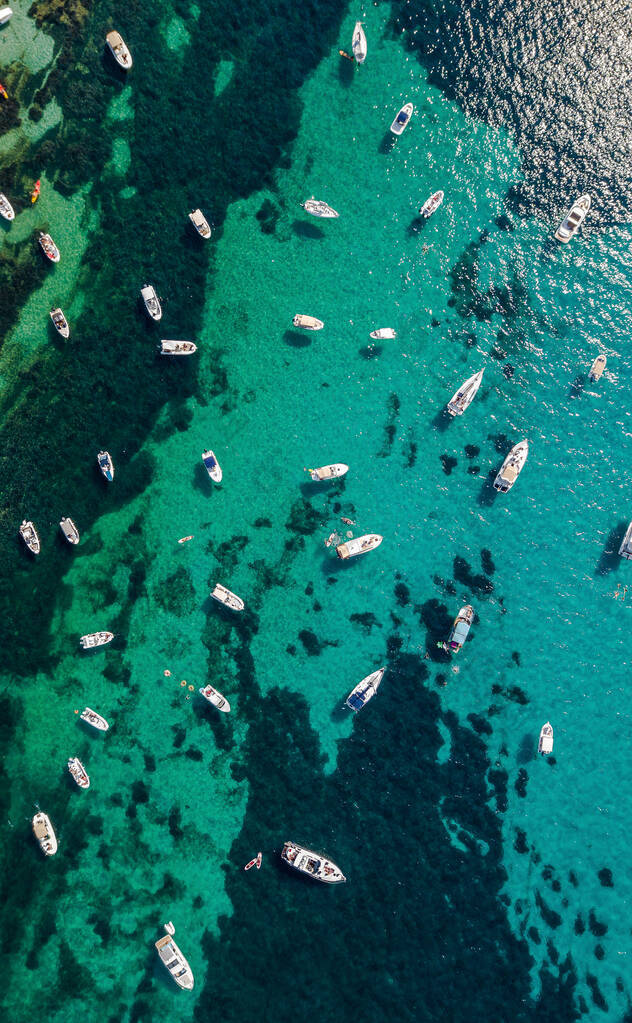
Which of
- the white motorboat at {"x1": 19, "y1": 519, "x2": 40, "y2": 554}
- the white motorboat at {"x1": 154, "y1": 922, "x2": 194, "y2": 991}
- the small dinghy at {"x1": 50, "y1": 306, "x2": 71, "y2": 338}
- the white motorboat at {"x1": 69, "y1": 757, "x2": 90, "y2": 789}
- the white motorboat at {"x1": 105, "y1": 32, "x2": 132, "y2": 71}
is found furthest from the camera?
the white motorboat at {"x1": 105, "y1": 32, "x2": 132, "y2": 71}

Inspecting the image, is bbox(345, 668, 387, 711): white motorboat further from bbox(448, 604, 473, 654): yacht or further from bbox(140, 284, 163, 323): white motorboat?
bbox(140, 284, 163, 323): white motorboat

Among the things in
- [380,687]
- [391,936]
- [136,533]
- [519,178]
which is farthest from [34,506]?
[519,178]

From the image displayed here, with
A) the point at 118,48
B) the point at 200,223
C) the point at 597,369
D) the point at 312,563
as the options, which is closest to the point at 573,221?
the point at 597,369

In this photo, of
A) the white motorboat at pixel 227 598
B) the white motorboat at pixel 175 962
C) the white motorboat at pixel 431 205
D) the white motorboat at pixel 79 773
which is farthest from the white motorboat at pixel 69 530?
the white motorboat at pixel 431 205

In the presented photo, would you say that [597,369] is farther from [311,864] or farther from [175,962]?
[175,962]

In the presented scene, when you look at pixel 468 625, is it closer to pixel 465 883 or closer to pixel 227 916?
pixel 465 883

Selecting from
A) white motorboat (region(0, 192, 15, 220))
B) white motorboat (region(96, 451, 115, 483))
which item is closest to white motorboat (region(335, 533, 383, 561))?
white motorboat (region(96, 451, 115, 483))
